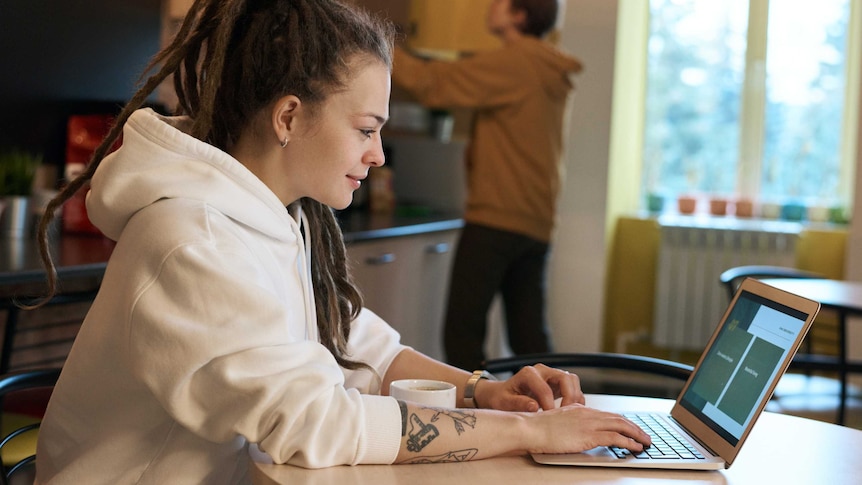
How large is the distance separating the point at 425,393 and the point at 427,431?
0.13 metres

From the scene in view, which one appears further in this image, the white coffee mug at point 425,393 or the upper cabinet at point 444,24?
the upper cabinet at point 444,24

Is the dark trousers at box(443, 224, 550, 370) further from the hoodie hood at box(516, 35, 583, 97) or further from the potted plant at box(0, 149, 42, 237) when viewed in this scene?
the potted plant at box(0, 149, 42, 237)

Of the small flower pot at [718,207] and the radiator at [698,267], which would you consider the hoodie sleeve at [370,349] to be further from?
the small flower pot at [718,207]

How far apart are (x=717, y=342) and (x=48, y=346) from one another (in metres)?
1.68

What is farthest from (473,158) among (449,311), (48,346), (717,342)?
(717,342)

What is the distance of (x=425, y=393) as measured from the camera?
3.76 feet

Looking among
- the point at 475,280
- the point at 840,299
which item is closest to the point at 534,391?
the point at 840,299

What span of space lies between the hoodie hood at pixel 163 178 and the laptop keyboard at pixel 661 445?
1.64 feet

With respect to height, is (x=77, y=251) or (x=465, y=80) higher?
(x=465, y=80)

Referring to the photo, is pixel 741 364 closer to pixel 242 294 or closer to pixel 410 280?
pixel 242 294

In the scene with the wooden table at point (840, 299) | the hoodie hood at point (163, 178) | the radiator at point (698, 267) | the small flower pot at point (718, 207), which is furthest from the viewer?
the small flower pot at point (718, 207)

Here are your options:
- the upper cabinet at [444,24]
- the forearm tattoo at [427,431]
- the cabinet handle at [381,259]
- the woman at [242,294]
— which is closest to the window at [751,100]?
the upper cabinet at [444,24]

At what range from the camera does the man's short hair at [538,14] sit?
3209 millimetres

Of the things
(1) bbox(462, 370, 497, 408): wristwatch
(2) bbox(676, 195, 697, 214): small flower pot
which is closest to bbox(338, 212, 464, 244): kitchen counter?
(2) bbox(676, 195, 697, 214): small flower pot
